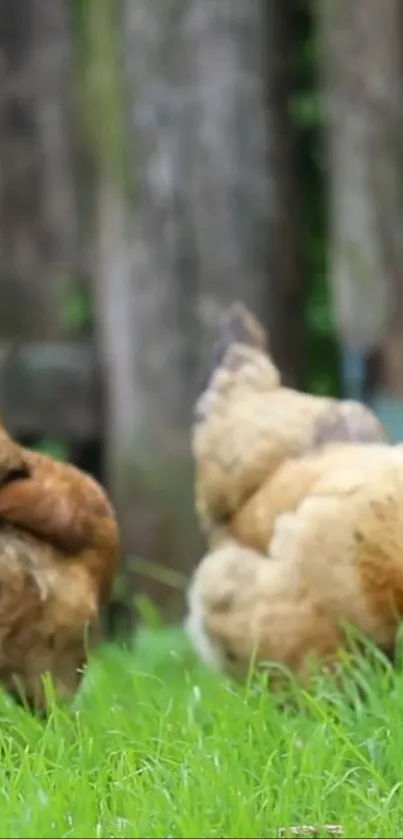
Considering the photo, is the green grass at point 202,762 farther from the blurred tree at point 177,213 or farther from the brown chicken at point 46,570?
the blurred tree at point 177,213

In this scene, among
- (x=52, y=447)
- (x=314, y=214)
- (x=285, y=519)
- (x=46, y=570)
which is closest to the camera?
(x=46, y=570)

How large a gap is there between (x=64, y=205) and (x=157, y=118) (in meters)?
1.06

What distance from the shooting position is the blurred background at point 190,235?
4160 millimetres

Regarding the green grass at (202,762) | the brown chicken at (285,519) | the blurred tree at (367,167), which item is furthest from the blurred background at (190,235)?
the green grass at (202,762)

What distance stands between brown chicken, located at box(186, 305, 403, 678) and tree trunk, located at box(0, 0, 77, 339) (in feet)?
3.60

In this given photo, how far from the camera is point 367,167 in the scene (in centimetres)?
426

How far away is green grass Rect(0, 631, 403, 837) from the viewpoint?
7.29ft

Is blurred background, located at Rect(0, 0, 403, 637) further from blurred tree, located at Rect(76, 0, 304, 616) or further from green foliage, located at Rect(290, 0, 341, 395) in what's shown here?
green foliage, located at Rect(290, 0, 341, 395)

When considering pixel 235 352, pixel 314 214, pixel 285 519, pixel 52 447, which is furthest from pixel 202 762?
pixel 314 214

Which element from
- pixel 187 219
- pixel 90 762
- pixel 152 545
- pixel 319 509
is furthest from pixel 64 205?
pixel 90 762

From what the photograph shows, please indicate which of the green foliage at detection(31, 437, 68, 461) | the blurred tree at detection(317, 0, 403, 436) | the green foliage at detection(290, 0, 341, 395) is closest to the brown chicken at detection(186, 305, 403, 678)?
the blurred tree at detection(317, 0, 403, 436)

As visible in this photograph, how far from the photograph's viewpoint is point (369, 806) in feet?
7.68

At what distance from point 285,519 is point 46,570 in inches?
26.2

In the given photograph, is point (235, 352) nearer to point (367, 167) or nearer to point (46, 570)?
point (367, 167)
